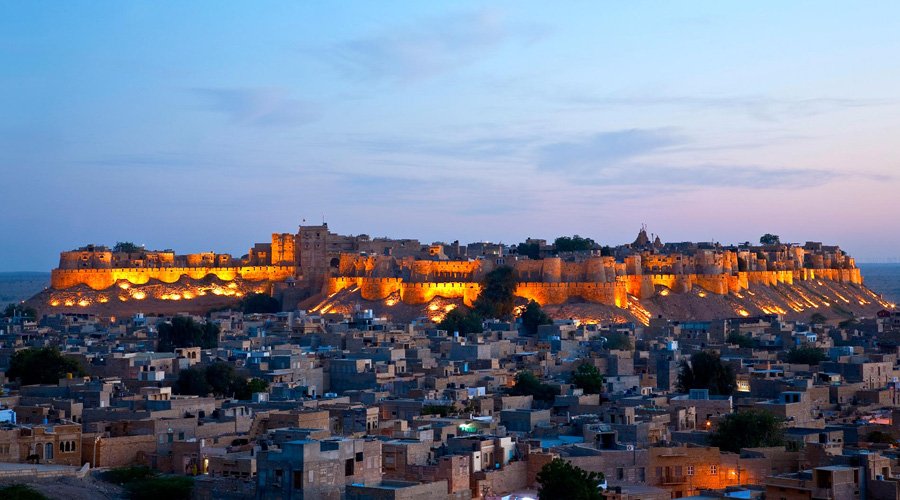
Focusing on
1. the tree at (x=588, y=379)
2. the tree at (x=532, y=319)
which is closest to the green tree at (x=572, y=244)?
the tree at (x=532, y=319)

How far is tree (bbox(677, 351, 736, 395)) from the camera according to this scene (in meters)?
33.3

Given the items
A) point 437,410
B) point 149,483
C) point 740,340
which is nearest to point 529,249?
point 740,340

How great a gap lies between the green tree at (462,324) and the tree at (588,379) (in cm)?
1970

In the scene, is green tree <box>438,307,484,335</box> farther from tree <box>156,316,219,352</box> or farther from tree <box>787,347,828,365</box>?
tree <box>787,347,828,365</box>

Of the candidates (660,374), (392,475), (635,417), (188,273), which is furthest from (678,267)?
(392,475)

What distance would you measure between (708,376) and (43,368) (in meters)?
14.2

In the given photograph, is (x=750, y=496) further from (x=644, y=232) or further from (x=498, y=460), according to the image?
(x=644, y=232)

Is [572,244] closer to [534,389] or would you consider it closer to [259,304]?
[259,304]

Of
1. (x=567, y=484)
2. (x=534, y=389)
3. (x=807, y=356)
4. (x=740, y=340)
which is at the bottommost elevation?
(x=567, y=484)

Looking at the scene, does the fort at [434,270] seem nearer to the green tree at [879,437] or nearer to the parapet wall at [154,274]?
the parapet wall at [154,274]

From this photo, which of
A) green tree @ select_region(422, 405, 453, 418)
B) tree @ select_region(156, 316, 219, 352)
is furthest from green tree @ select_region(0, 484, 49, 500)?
tree @ select_region(156, 316, 219, 352)

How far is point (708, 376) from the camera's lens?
34.0 meters

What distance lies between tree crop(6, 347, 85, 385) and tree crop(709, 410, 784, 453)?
1538 cm

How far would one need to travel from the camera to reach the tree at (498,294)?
69.9 meters
